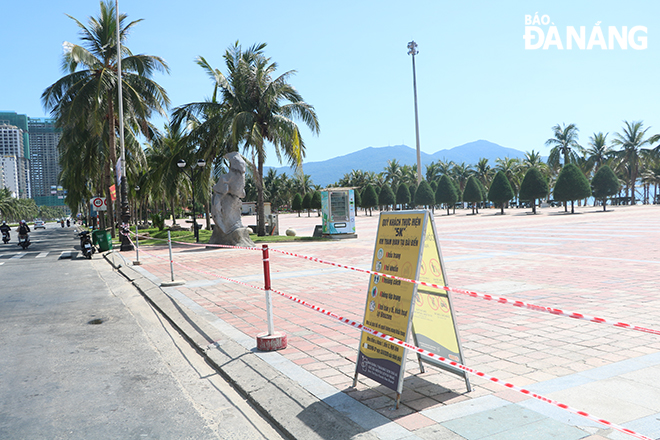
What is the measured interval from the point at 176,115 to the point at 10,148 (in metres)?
205

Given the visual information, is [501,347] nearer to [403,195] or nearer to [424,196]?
[424,196]

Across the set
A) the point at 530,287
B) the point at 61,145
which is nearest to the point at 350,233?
the point at 530,287

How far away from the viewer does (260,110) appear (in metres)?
23.9

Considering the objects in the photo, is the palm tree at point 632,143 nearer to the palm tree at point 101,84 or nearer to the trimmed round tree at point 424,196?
the trimmed round tree at point 424,196

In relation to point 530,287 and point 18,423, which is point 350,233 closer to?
point 530,287

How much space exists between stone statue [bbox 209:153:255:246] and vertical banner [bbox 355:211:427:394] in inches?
587

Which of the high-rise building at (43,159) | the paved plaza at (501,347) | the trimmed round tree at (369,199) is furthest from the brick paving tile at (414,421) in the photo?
the high-rise building at (43,159)

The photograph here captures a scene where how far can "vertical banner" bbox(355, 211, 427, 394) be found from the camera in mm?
3771

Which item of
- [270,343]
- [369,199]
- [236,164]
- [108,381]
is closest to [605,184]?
[369,199]

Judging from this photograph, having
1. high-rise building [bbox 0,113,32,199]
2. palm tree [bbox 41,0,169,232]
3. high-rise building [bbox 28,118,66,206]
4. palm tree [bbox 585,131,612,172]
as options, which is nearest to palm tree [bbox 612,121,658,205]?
palm tree [bbox 585,131,612,172]

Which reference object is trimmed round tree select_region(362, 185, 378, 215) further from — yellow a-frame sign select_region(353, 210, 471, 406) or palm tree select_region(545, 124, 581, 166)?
yellow a-frame sign select_region(353, 210, 471, 406)

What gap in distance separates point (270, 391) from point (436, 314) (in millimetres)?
1565

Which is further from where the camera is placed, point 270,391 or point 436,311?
point 270,391

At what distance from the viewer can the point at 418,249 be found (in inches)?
149
